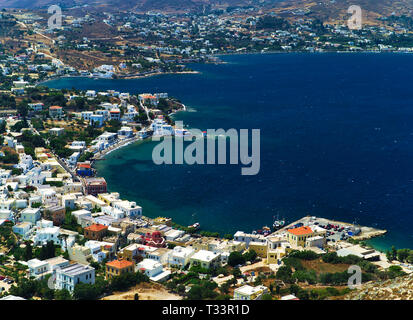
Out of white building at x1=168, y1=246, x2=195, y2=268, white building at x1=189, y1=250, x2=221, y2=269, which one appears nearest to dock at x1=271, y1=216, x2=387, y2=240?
white building at x1=189, y1=250, x2=221, y2=269

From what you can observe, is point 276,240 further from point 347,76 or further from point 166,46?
point 166,46

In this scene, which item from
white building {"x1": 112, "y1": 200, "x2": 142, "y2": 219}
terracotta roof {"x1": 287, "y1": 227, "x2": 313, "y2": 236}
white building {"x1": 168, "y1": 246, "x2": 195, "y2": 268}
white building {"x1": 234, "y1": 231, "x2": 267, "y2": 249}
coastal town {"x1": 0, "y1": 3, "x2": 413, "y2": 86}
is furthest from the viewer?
coastal town {"x1": 0, "y1": 3, "x2": 413, "y2": 86}

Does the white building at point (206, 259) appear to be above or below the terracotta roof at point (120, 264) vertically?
below

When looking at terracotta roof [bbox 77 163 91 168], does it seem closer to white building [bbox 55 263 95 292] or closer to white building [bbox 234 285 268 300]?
white building [bbox 55 263 95 292]

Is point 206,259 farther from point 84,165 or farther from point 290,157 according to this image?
point 290,157

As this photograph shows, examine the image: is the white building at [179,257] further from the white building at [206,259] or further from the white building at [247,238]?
the white building at [247,238]

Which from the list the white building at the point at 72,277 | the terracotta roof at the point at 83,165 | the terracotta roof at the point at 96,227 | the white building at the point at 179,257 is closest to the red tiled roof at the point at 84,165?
the terracotta roof at the point at 83,165

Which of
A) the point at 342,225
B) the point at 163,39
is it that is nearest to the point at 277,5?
the point at 163,39
